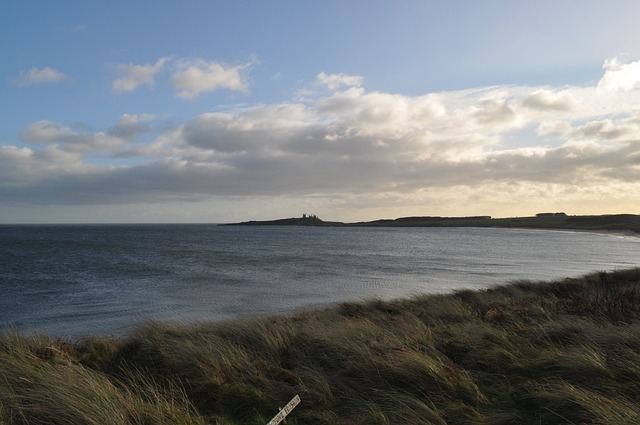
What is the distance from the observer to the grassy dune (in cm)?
594

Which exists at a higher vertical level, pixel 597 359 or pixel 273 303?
pixel 597 359

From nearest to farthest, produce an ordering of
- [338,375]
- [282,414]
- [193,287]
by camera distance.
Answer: [282,414] < [338,375] < [193,287]

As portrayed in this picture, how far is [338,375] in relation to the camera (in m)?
8.05

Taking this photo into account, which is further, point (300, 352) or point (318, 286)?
point (318, 286)

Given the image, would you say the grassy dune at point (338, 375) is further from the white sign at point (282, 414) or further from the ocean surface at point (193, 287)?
the ocean surface at point (193, 287)

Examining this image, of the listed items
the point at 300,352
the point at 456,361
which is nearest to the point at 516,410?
the point at 456,361

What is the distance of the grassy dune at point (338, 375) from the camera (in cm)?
594

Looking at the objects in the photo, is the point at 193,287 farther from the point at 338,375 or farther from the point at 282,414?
the point at 282,414

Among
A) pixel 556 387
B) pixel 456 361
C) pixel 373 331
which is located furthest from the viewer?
pixel 373 331

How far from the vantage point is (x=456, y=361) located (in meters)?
8.85

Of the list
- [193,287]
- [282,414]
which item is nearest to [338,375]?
A: [282,414]

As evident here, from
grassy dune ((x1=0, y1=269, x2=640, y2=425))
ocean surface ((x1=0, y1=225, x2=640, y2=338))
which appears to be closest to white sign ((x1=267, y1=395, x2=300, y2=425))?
grassy dune ((x1=0, y1=269, x2=640, y2=425))

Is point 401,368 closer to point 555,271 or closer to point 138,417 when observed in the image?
point 138,417

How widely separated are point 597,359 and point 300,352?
16.5 ft
